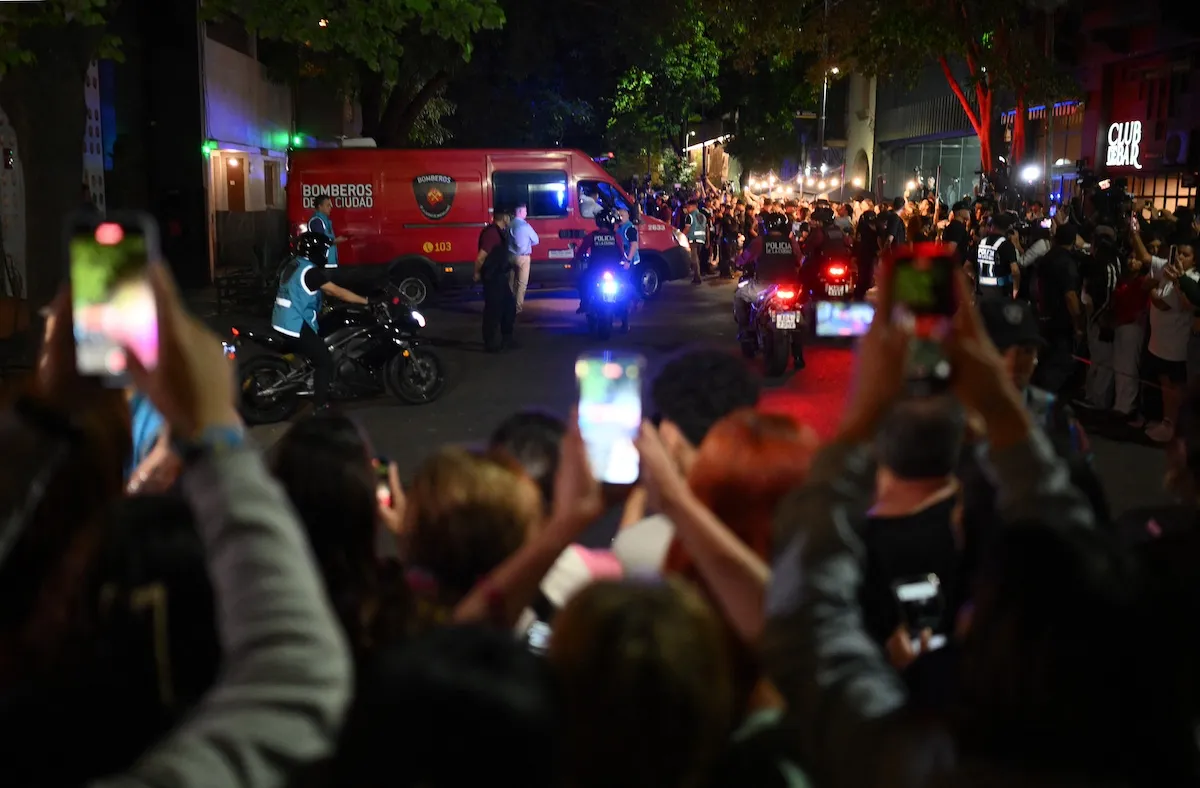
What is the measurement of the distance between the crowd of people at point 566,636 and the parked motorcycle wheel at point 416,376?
28.5 feet

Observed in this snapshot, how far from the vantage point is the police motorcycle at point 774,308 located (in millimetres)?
12914

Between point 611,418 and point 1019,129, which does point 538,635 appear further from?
point 1019,129

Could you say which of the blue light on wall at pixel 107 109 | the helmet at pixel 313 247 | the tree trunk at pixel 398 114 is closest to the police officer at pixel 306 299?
the helmet at pixel 313 247

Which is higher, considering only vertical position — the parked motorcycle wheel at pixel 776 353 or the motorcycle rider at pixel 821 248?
the motorcycle rider at pixel 821 248

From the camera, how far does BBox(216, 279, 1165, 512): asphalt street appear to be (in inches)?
369

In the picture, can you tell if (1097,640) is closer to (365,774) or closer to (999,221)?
(365,774)

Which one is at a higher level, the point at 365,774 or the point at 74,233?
the point at 74,233

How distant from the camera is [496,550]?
2619 mm

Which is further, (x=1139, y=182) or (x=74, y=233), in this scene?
(x=1139, y=182)

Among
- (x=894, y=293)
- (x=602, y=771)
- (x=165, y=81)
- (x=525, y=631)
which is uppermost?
(x=165, y=81)

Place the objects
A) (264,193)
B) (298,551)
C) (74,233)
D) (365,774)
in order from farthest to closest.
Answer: (264,193) → (74,233) → (298,551) → (365,774)

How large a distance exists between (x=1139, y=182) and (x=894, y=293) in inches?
933

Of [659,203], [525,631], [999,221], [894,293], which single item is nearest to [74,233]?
[525,631]

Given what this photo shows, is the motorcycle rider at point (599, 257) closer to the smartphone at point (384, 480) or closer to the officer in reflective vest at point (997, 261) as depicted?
the officer in reflective vest at point (997, 261)
